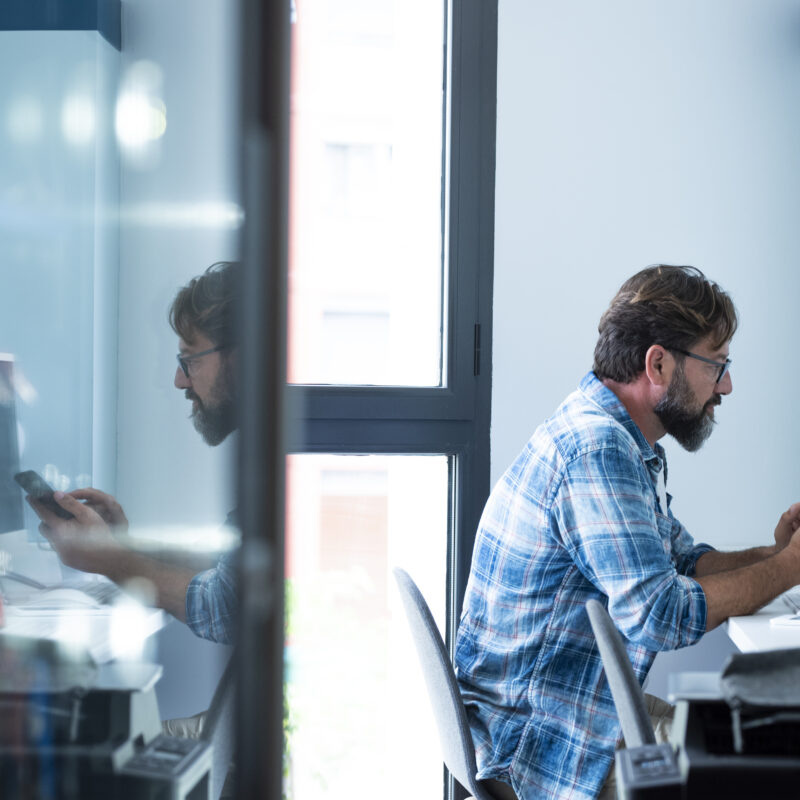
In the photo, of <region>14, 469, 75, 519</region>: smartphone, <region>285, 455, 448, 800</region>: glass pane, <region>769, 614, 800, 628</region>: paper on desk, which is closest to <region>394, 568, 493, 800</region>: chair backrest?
<region>769, 614, 800, 628</region>: paper on desk

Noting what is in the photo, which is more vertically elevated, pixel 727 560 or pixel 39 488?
pixel 39 488

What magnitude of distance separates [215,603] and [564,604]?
0.92 metres

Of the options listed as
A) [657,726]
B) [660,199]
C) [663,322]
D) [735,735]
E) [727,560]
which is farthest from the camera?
[660,199]

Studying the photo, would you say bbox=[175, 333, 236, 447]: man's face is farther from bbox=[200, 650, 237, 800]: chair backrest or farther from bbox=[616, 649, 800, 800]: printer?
bbox=[616, 649, 800, 800]: printer

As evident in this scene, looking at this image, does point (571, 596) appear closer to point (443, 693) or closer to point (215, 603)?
point (443, 693)

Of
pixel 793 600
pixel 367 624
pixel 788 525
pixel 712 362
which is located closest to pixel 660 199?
pixel 712 362

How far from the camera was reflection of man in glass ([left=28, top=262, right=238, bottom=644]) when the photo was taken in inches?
22.5

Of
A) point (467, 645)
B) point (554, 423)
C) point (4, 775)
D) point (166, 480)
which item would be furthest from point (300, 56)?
point (467, 645)

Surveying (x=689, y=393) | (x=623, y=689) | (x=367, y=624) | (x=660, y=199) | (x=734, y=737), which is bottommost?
(x=367, y=624)

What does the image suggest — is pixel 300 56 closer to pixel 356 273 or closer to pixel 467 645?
pixel 467 645

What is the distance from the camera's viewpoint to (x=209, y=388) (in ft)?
1.92

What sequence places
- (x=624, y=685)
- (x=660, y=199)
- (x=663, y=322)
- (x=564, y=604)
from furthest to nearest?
(x=660, y=199), (x=663, y=322), (x=564, y=604), (x=624, y=685)

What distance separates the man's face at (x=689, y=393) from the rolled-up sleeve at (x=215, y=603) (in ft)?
3.91

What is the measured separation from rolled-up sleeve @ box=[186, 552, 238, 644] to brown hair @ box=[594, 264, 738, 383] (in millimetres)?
1165
